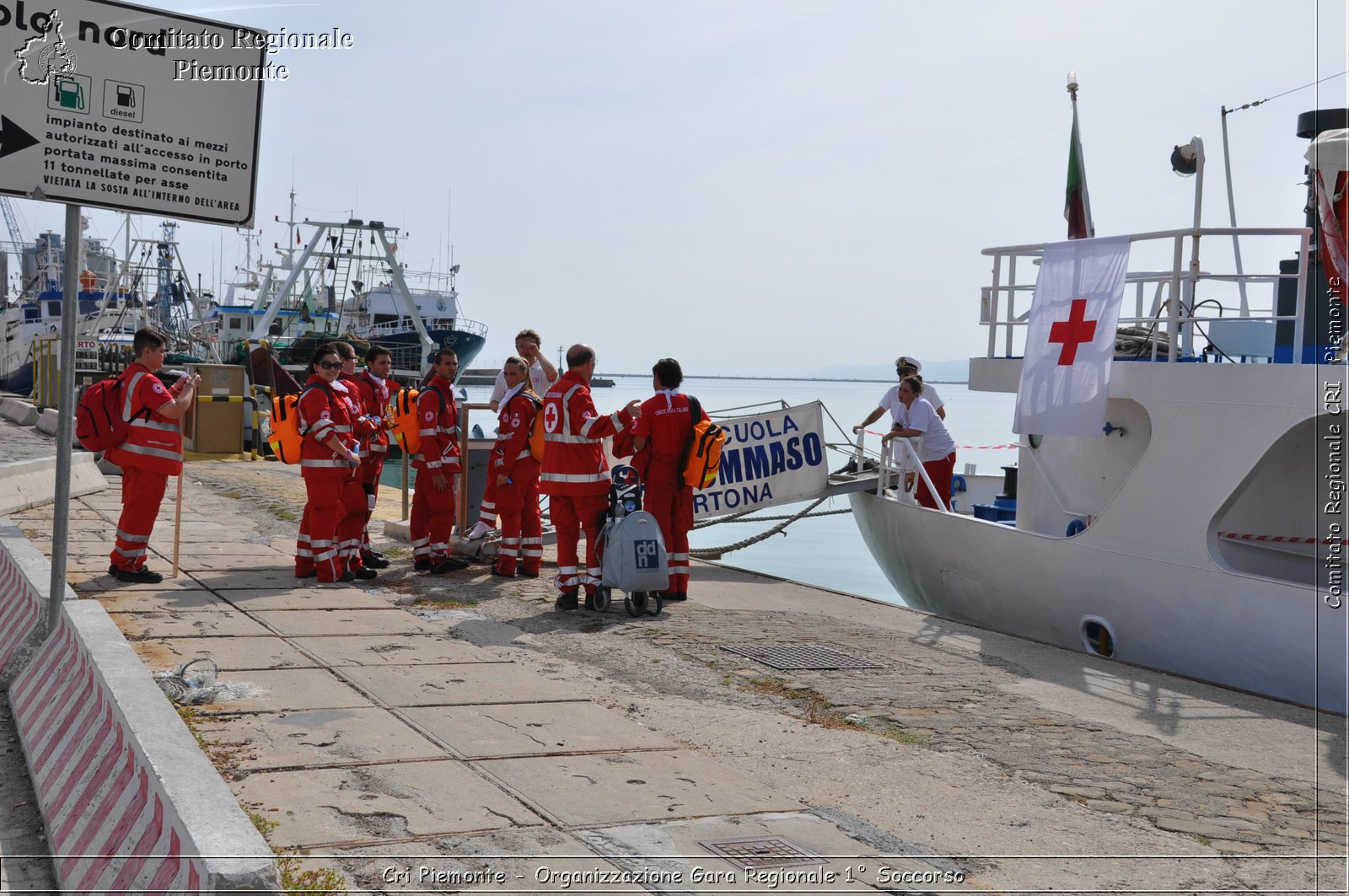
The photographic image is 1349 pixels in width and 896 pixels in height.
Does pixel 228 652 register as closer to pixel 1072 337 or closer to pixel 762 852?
pixel 762 852

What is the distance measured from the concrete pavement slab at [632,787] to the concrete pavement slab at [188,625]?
2.84m

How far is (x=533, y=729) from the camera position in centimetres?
532

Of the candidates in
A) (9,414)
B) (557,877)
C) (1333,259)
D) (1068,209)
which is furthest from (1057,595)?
(9,414)

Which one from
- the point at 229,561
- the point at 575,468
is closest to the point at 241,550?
the point at 229,561

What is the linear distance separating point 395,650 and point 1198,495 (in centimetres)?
548

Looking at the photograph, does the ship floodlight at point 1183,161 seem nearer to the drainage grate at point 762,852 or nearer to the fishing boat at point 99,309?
the drainage grate at point 762,852

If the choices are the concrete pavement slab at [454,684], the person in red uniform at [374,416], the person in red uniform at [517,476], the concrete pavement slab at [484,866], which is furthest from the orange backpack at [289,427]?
the concrete pavement slab at [484,866]

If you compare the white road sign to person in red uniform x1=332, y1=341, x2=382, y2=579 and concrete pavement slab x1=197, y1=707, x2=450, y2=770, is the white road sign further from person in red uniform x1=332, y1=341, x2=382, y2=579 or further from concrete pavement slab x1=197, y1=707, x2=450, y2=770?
person in red uniform x1=332, y1=341, x2=382, y2=579

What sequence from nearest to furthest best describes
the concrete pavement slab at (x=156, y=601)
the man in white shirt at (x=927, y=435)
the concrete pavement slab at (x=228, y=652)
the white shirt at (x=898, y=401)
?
the concrete pavement slab at (x=228, y=652)
the concrete pavement slab at (x=156, y=601)
the man in white shirt at (x=927, y=435)
the white shirt at (x=898, y=401)

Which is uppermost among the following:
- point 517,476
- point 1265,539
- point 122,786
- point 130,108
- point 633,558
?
point 130,108

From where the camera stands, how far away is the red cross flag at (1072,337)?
9.05 meters

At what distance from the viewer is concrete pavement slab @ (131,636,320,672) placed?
6184 millimetres

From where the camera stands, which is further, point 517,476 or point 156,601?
point 517,476

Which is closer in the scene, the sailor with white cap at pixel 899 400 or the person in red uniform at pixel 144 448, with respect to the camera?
the person in red uniform at pixel 144 448
